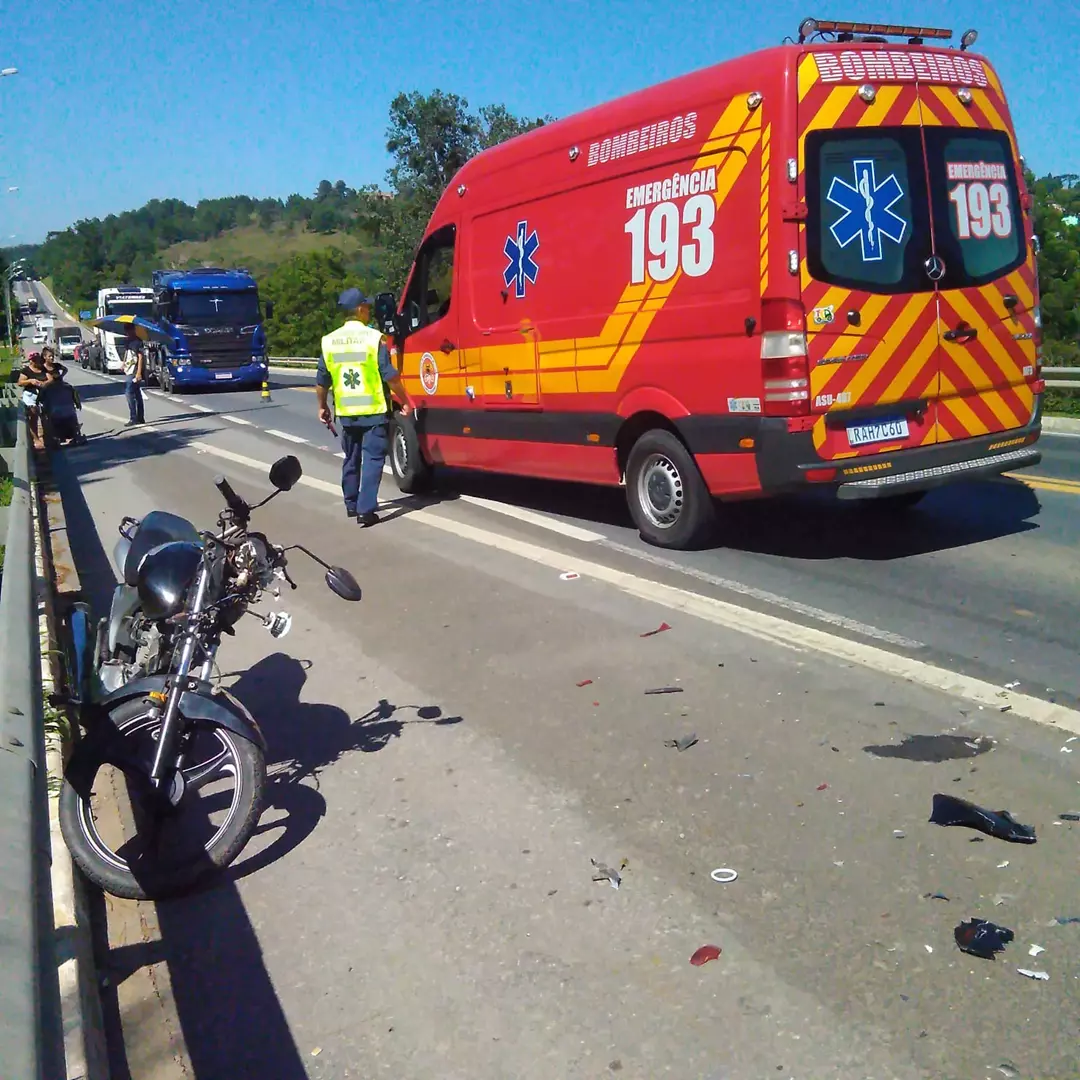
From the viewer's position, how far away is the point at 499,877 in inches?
152

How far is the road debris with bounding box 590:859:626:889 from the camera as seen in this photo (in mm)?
3770

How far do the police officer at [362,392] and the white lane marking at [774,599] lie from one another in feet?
7.95

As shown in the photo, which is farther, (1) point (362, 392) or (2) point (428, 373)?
(2) point (428, 373)

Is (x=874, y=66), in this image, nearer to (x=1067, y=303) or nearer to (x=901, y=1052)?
(x=901, y=1052)

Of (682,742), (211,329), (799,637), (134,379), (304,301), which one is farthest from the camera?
(304,301)

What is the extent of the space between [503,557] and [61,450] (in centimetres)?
1313

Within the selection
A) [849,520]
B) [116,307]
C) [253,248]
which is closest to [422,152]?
[116,307]

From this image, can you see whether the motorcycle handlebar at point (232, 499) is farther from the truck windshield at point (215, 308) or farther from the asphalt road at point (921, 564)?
the truck windshield at point (215, 308)

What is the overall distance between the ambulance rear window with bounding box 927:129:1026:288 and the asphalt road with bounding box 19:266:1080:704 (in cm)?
181

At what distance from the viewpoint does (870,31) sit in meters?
7.40

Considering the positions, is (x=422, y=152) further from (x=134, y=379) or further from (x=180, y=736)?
(x=180, y=736)

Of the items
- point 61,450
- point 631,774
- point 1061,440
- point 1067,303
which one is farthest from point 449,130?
point 631,774

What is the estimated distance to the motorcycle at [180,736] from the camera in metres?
3.79

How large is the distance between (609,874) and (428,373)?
7.80m
